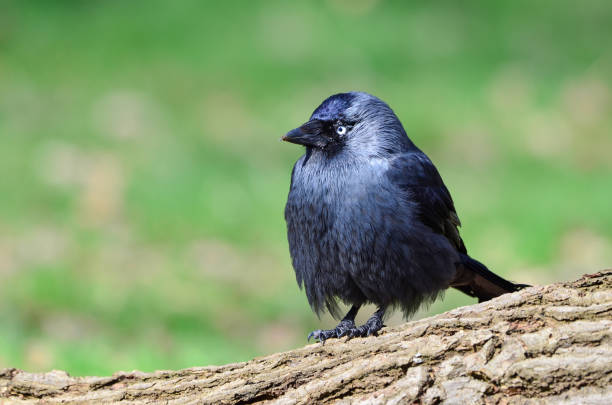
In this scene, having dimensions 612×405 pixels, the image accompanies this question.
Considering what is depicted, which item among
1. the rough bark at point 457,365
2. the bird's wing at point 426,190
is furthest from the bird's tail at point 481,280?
the rough bark at point 457,365

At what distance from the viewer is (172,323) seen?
7.12 m

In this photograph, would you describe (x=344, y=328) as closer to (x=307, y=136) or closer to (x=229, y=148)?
(x=307, y=136)

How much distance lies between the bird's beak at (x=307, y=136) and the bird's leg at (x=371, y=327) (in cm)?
110

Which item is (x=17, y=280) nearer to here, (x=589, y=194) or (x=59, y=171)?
(x=59, y=171)

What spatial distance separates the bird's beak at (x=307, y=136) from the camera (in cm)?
506

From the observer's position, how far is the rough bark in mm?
3521

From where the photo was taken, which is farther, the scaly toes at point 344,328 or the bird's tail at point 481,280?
the bird's tail at point 481,280

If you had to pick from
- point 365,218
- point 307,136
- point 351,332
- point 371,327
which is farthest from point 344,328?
point 307,136

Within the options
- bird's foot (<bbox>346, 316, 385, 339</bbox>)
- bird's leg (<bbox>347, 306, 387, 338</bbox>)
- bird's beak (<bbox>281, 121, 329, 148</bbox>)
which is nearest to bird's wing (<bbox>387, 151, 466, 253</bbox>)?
bird's beak (<bbox>281, 121, 329, 148</bbox>)

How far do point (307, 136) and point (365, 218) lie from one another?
0.69 meters

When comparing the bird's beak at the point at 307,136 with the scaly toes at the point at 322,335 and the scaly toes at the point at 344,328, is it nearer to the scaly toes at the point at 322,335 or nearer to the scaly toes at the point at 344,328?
the scaly toes at the point at 344,328

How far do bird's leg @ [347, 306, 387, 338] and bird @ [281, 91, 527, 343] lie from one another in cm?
1

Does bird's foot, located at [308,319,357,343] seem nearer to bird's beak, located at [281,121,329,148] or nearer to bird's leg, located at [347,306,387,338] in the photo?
bird's leg, located at [347,306,387,338]

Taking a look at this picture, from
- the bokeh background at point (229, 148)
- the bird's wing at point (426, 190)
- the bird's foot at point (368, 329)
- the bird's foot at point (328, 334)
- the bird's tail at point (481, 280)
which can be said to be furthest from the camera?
the bokeh background at point (229, 148)
